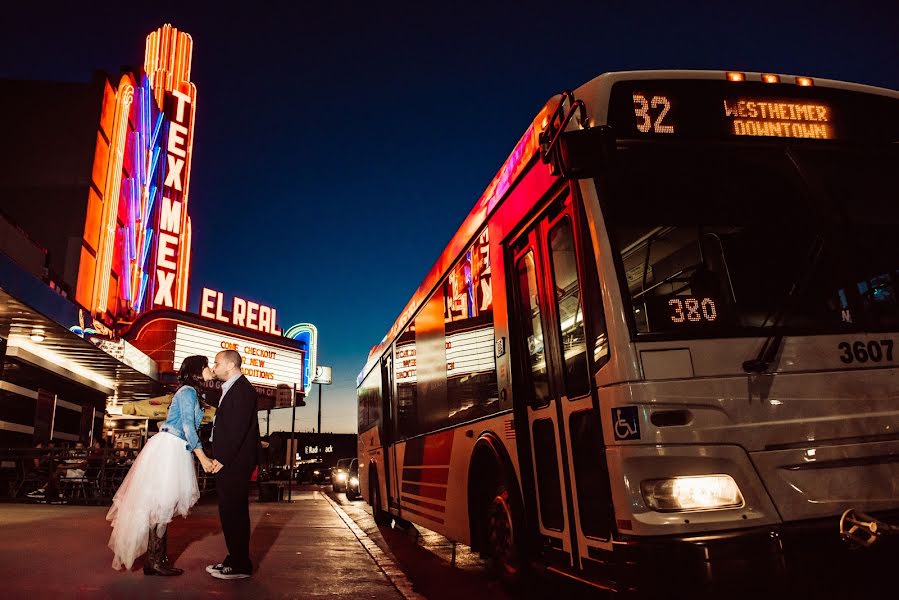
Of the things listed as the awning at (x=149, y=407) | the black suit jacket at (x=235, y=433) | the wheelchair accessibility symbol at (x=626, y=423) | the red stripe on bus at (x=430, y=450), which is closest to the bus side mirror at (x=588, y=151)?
the wheelchair accessibility symbol at (x=626, y=423)

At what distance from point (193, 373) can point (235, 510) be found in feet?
3.92

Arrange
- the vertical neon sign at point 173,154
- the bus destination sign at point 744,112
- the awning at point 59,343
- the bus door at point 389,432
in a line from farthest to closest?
the vertical neon sign at point 173,154 → the awning at point 59,343 → the bus door at point 389,432 → the bus destination sign at point 744,112

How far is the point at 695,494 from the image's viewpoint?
10.7 feet

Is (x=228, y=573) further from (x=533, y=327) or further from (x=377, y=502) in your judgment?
(x=377, y=502)

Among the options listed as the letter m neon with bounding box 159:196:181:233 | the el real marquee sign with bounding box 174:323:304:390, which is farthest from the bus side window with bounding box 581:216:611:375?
the letter m neon with bounding box 159:196:181:233

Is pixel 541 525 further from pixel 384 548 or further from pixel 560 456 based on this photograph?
pixel 384 548

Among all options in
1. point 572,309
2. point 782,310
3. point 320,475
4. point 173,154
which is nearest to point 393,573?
point 572,309

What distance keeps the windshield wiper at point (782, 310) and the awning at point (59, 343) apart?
11.9m

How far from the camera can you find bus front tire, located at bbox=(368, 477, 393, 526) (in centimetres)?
1134

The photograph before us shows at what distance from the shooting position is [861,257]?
3.70m

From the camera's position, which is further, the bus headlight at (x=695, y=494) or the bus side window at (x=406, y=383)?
the bus side window at (x=406, y=383)

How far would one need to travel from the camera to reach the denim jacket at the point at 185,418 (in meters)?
5.28

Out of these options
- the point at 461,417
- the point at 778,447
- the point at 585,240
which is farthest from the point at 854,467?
the point at 461,417

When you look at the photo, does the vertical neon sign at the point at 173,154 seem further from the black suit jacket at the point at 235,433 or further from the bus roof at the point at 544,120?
the black suit jacket at the point at 235,433
